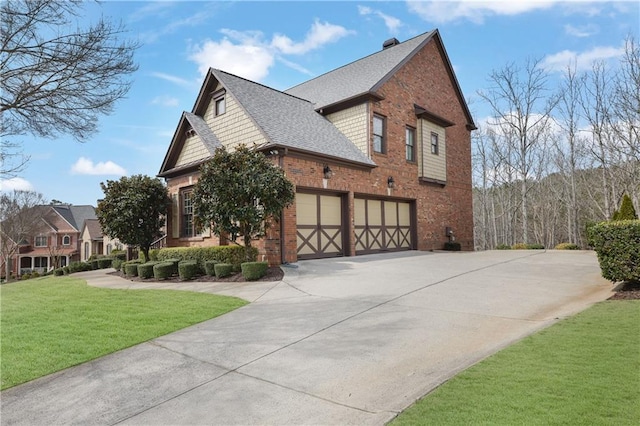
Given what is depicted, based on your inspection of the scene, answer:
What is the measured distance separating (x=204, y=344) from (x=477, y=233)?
137 feet

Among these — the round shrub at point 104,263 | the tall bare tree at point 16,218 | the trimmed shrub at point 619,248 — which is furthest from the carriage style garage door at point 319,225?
the tall bare tree at point 16,218

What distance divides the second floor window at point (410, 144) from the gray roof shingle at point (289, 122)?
145 inches

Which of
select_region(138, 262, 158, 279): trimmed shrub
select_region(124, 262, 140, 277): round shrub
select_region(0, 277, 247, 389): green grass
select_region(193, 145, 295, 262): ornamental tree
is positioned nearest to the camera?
select_region(0, 277, 247, 389): green grass

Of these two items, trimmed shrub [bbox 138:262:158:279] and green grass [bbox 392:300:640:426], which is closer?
green grass [bbox 392:300:640:426]

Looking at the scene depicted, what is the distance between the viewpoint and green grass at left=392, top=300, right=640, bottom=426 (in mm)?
3125

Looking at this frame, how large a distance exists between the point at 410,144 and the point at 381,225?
4702mm

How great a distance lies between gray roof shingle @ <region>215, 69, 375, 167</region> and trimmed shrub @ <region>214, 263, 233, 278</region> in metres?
4.23

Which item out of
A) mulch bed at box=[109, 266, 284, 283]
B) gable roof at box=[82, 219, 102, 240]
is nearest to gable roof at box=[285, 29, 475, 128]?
mulch bed at box=[109, 266, 284, 283]

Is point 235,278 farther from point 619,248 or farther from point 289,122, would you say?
point 619,248

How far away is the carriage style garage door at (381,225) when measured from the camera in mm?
16594

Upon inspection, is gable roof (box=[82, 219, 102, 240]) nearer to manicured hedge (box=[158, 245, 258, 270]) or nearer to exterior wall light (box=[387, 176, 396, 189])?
manicured hedge (box=[158, 245, 258, 270])

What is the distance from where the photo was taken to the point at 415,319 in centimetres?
644

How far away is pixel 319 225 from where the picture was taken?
14.8m

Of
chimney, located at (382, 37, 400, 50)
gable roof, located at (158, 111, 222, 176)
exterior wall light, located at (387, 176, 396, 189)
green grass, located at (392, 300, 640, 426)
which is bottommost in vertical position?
green grass, located at (392, 300, 640, 426)
